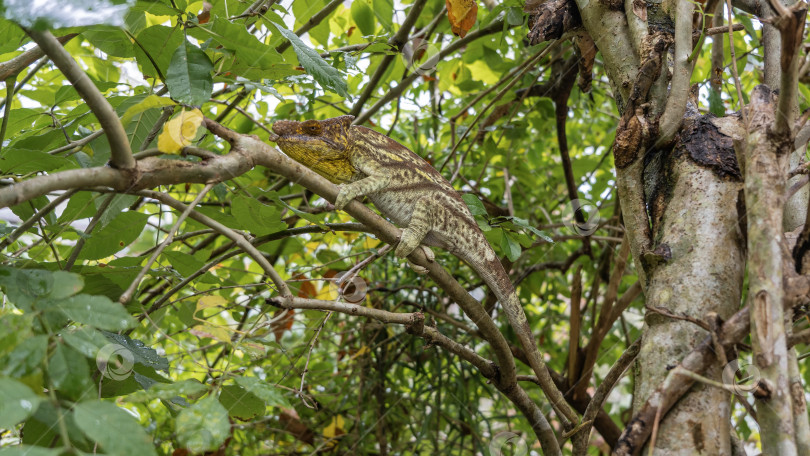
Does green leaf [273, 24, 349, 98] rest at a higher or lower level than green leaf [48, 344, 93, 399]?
higher

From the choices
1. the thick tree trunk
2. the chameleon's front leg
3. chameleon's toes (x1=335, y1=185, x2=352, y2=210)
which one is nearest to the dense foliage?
the chameleon's front leg

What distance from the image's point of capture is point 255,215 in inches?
62.3

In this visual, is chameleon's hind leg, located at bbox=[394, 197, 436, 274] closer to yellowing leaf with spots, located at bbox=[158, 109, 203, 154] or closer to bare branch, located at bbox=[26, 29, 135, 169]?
yellowing leaf with spots, located at bbox=[158, 109, 203, 154]

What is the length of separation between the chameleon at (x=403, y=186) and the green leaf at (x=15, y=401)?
125 cm

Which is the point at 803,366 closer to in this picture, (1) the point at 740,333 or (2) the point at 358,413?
(2) the point at 358,413

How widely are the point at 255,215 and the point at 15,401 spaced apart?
87 centimetres

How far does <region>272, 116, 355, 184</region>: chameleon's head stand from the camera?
194 cm

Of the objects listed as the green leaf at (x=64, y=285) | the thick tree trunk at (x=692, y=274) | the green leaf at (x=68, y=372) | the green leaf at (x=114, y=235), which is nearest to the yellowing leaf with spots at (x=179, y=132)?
the green leaf at (x=64, y=285)

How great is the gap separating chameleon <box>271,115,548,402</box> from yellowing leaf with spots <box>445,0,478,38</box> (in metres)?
0.43

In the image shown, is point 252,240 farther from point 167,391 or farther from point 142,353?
point 167,391

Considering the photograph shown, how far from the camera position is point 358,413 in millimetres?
2557

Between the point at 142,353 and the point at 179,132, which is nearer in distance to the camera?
the point at 179,132

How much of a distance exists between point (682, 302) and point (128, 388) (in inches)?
44.2

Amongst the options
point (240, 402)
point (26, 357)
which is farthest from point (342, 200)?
point (26, 357)
